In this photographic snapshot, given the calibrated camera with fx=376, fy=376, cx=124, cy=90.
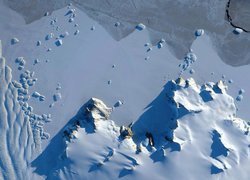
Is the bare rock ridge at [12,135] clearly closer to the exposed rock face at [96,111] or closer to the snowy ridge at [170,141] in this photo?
the snowy ridge at [170,141]

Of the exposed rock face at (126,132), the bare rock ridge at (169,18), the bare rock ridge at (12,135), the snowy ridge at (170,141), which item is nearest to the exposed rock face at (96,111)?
the snowy ridge at (170,141)

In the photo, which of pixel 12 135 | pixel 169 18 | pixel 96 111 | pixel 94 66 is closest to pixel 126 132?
pixel 96 111

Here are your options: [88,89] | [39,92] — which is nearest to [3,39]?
[39,92]

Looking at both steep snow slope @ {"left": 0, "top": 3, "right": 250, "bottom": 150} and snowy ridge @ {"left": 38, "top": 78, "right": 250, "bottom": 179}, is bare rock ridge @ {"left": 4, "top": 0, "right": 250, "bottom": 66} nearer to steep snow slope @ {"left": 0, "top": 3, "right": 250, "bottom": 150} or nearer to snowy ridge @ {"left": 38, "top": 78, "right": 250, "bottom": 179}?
steep snow slope @ {"left": 0, "top": 3, "right": 250, "bottom": 150}

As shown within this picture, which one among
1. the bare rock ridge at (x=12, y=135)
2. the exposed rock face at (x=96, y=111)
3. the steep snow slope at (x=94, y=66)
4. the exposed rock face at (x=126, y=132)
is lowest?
the bare rock ridge at (x=12, y=135)

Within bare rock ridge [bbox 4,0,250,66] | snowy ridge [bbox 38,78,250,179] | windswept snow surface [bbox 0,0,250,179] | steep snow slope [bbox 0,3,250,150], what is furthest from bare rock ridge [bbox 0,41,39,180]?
bare rock ridge [bbox 4,0,250,66]

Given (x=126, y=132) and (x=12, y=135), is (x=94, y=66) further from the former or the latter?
(x=12, y=135)

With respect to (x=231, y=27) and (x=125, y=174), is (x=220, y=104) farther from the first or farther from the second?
(x=125, y=174)
